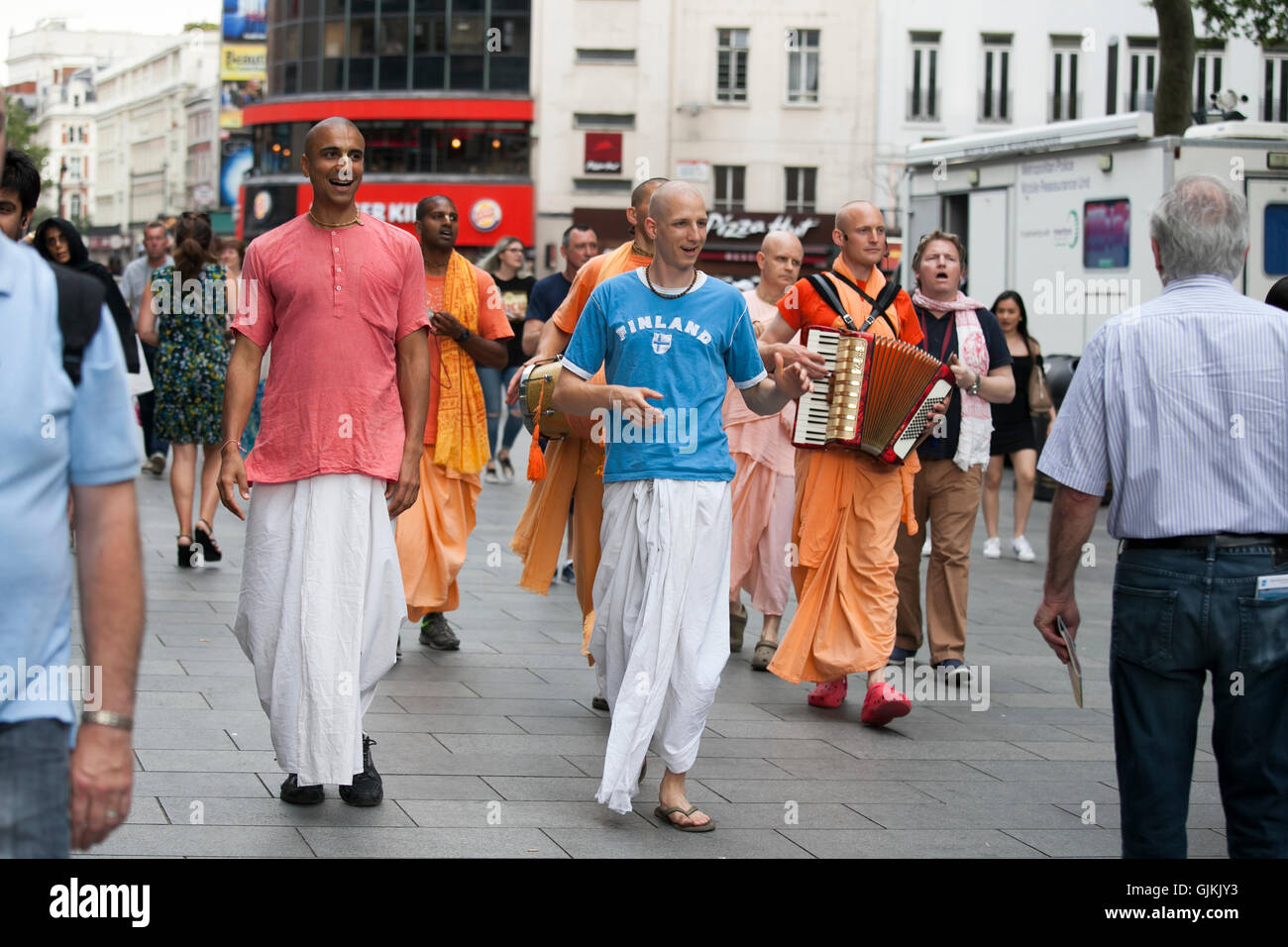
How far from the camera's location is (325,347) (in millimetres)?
5477

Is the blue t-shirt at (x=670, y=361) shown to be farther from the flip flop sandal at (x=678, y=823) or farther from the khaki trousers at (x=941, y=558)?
the khaki trousers at (x=941, y=558)

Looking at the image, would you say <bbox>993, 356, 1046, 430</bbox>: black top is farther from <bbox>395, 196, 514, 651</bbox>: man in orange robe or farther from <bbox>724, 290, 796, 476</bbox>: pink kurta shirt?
<bbox>395, 196, 514, 651</bbox>: man in orange robe

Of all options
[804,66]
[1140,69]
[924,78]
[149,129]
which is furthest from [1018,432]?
[149,129]

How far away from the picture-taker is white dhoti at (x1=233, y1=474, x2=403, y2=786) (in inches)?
209

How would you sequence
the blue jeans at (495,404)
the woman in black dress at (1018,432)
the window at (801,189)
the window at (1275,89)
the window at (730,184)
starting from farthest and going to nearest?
the window at (730,184)
the window at (801,189)
the window at (1275,89)
the blue jeans at (495,404)
the woman in black dress at (1018,432)

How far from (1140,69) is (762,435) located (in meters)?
40.8

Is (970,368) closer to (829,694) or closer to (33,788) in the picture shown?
(829,694)

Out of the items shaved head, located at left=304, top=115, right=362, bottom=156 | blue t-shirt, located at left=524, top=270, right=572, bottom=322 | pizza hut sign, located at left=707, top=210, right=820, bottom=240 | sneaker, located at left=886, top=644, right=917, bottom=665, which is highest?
pizza hut sign, located at left=707, top=210, right=820, bottom=240

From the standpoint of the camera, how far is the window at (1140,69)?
→ 1806 inches

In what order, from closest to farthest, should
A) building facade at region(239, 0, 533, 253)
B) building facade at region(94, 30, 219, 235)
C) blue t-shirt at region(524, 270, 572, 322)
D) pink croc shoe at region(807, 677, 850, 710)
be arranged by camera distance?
pink croc shoe at region(807, 677, 850, 710), blue t-shirt at region(524, 270, 572, 322), building facade at region(239, 0, 533, 253), building facade at region(94, 30, 219, 235)

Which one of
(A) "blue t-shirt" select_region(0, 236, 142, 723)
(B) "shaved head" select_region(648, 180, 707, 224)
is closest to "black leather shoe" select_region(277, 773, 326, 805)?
(B) "shaved head" select_region(648, 180, 707, 224)

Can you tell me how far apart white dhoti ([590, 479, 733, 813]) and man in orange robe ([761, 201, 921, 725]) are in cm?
155

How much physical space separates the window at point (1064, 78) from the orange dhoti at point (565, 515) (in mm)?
41607

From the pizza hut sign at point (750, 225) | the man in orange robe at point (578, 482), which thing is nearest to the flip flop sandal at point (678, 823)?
the man in orange robe at point (578, 482)
